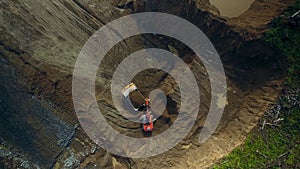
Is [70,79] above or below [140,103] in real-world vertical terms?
above

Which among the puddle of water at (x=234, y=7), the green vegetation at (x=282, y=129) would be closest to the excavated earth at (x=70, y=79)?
the puddle of water at (x=234, y=7)

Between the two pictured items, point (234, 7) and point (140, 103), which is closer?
point (234, 7)

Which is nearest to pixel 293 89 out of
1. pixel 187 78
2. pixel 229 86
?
pixel 229 86

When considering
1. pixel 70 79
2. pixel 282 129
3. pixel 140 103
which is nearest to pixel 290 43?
pixel 282 129

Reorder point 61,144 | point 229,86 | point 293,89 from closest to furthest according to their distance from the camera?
point 293,89 → point 229,86 → point 61,144

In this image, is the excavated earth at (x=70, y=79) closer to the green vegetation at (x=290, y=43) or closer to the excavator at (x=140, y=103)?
the excavator at (x=140, y=103)

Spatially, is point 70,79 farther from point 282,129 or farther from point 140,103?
point 282,129

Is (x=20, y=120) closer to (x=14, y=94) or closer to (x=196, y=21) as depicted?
(x=14, y=94)
